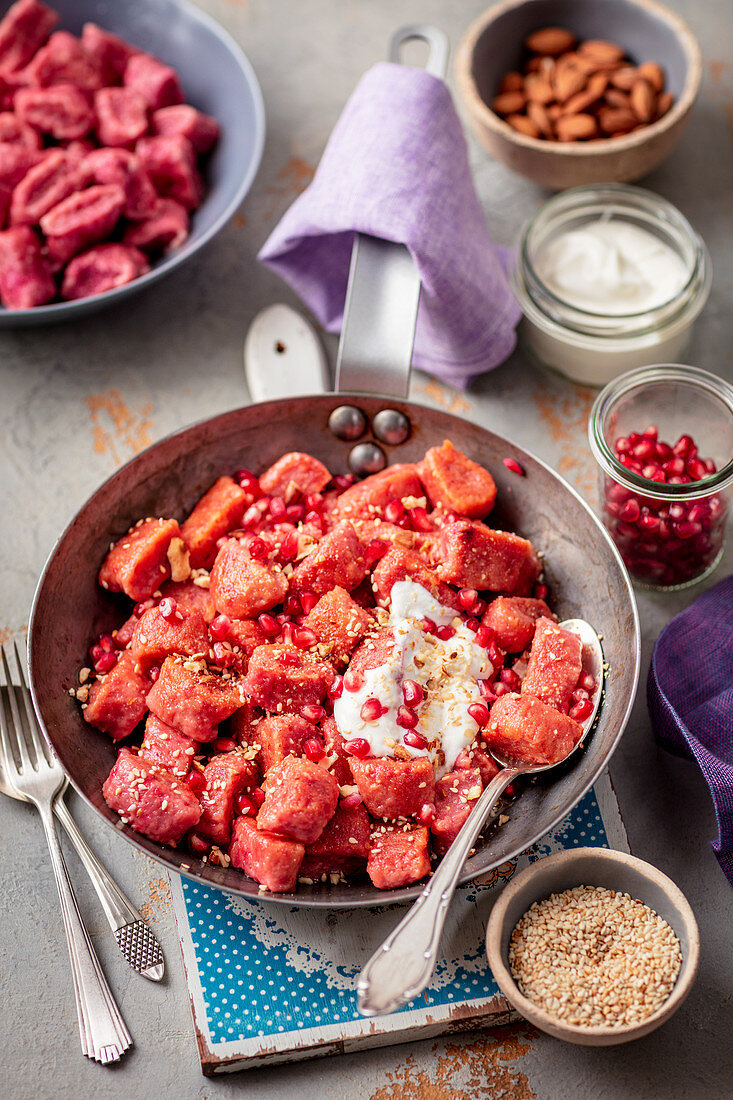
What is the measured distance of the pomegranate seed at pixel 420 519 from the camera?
2.99 metres

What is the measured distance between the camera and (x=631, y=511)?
3.02m

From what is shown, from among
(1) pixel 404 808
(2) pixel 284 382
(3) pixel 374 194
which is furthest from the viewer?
(2) pixel 284 382

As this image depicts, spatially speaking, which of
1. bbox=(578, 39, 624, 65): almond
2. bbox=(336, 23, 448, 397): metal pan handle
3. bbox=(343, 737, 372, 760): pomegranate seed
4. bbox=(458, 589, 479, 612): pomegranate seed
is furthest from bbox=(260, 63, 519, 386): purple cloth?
bbox=(343, 737, 372, 760): pomegranate seed

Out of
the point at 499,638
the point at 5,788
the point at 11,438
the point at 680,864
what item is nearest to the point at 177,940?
the point at 5,788

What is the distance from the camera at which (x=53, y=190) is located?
3.59 meters

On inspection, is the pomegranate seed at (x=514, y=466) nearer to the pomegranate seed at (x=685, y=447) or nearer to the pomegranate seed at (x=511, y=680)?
the pomegranate seed at (x=685, y=447)

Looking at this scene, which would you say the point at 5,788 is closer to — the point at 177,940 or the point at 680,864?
the point at 177,940

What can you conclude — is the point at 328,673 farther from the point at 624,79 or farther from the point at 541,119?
the point at 624,79

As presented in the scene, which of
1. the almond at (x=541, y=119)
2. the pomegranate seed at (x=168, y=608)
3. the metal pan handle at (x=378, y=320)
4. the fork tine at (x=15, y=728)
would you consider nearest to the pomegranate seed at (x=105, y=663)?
the pomegranate seed at (x=168, y=608)

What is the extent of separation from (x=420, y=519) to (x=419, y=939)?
123 cm

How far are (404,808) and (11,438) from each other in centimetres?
202

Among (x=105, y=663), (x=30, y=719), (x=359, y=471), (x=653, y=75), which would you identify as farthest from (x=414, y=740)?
(x=653, y=75)

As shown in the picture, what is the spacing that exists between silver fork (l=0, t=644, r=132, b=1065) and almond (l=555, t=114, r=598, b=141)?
267 centimetres

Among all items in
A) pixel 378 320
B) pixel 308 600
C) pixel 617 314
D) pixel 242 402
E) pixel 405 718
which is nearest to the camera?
pixel 405 718
